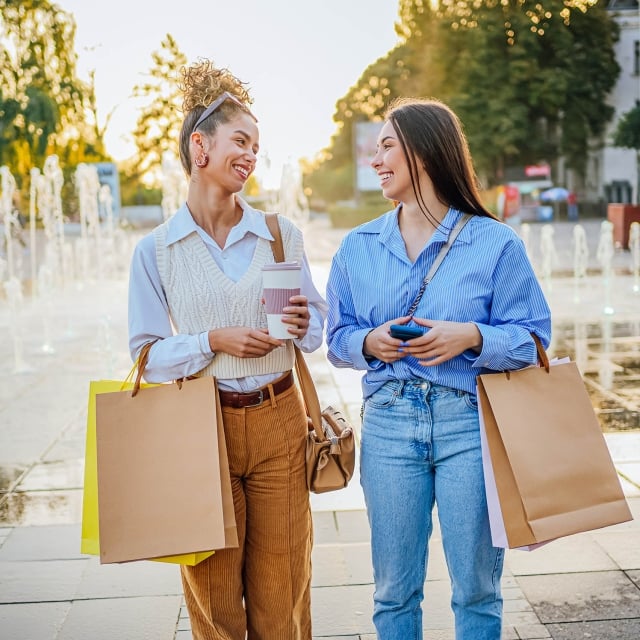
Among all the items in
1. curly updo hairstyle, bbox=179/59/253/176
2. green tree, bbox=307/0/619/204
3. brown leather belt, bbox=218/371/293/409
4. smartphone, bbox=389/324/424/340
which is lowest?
brown leather belt, bbox=218/371/293/409

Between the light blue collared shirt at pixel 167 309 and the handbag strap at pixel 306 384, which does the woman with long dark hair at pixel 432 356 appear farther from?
the light blue collared shirt at pixel 167 309

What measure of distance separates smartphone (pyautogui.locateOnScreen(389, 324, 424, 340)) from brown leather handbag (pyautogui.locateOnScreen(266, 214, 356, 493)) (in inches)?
15.3

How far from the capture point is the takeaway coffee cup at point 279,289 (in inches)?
90.0

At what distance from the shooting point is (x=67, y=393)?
26.0ft

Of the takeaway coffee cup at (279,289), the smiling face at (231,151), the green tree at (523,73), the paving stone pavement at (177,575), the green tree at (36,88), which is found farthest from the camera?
the green tree at (523,73)

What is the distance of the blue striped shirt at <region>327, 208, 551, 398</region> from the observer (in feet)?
7.94

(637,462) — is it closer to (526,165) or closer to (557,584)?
(557,584)

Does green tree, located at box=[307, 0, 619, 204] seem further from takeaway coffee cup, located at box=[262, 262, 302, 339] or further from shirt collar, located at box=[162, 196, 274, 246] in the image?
takeaway coffee cup, located at box=[262, 262, 302, 339]

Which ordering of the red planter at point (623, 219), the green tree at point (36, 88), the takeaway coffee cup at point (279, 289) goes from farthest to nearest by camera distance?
the green tree at point (36, 88) → the red planter at point (623, 219) → the takeaway coffee cup at point (279, 289)

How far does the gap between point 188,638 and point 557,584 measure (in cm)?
148

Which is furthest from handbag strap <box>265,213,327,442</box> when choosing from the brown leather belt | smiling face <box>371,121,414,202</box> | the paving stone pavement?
the paving stone pavement

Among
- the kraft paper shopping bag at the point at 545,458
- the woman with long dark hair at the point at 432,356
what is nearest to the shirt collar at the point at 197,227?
the woman with long dark hair at the point at 432,356

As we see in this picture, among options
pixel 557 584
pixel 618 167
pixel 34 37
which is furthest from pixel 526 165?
pixel 557 584

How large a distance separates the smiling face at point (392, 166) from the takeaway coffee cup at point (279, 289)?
0.40 metres
